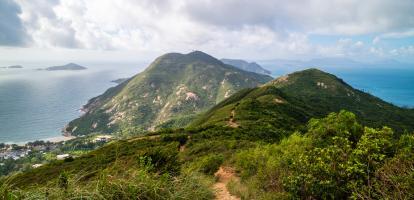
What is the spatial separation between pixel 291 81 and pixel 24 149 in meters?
156

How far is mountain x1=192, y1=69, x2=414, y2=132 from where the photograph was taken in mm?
73512

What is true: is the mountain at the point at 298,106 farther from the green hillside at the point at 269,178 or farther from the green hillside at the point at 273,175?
the green hillside at the point at 269,178

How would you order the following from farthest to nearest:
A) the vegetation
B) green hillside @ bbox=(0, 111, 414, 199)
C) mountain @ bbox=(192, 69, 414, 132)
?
mountain @ bbox=(192, 69, 414, 132) < the vegetation < green hillside @ bbox=(0, 111, 414, 199)

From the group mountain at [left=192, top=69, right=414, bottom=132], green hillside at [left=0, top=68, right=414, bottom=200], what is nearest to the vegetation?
green hillside at [left=0, top=68, right=414, bottom=200]

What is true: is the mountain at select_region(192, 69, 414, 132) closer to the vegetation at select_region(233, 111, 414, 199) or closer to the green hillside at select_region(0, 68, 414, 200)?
the green hillside at select_region(0, 68, 414, 200)

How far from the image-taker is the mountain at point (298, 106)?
73.5 meters

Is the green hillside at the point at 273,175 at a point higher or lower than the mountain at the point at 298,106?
higher

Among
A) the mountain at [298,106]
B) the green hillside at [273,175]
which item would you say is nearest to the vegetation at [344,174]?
the green hillside at [273,175]

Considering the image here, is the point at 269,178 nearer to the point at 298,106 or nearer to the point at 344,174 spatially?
the point at 344,174

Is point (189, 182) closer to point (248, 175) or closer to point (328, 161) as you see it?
point (328, 161)

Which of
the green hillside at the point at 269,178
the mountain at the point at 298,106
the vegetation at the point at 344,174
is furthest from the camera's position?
the mountain at the point at 298,106

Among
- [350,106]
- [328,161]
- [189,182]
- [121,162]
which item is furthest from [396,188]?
[350,106]

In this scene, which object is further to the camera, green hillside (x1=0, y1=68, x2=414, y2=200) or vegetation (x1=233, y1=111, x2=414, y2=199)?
vegetation (x1=233, y1=111, x2=414, y2=199)

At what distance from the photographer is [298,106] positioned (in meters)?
103
